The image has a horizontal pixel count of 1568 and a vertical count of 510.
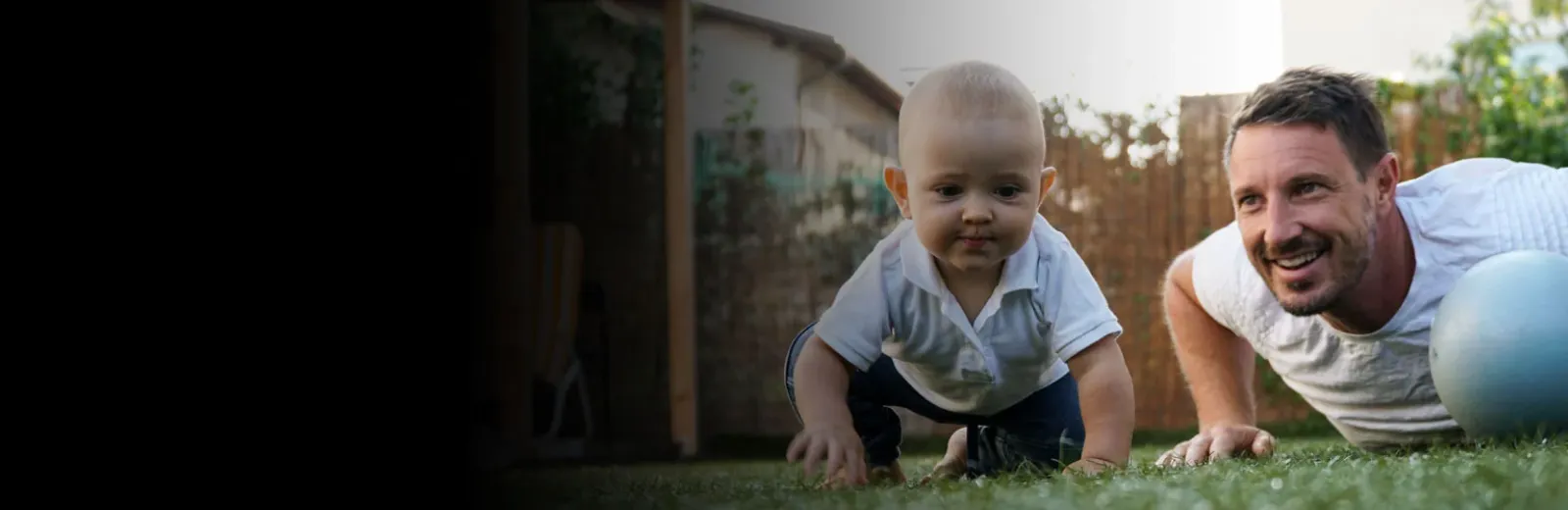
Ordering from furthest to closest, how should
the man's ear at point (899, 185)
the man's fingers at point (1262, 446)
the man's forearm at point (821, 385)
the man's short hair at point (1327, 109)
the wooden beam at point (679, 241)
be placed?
the wooden beam at point (679, 241) → the man's fingers at point (1262, 446) → the man's short hair at point (1327, 109) → the man's ear at point (899, 185) → the man's forearm at point (821, 385)

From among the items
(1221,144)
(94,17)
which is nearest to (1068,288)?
(94,17)

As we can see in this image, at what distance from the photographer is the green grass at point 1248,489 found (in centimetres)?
162

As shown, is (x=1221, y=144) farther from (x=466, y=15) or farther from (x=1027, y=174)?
(x=466, y=15)

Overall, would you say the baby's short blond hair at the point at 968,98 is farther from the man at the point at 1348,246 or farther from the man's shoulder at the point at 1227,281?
the man's shoulder at the point at 1227,281

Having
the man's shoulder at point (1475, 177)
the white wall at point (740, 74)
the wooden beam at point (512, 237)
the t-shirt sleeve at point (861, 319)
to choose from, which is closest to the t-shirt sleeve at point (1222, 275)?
the man's shoulder at point (1475, 177)

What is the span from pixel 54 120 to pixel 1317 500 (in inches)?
54.8

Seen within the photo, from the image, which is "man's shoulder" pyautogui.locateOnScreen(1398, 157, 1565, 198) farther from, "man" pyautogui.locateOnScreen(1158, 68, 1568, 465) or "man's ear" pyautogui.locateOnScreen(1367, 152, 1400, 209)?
"man's ear" pyautogui.locateOnScreen(1367, 152, 1400, 209)

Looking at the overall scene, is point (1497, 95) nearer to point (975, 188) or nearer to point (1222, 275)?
point (1222, 275)

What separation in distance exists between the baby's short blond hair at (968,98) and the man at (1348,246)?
1.89ft

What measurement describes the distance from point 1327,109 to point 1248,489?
1.22 m

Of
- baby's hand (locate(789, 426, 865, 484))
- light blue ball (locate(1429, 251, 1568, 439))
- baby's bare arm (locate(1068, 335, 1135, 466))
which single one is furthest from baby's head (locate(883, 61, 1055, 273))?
light blue ball (locate(1429, 251, 1568, 439))

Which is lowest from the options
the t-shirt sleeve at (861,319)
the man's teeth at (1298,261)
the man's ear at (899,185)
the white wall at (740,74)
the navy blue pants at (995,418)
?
the navy blue pants at (995,418)

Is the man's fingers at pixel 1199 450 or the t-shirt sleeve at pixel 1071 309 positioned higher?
the t-shirt sleeve at pixel 1071 309

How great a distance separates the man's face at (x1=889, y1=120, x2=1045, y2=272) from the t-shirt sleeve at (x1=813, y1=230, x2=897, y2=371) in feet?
0.48
